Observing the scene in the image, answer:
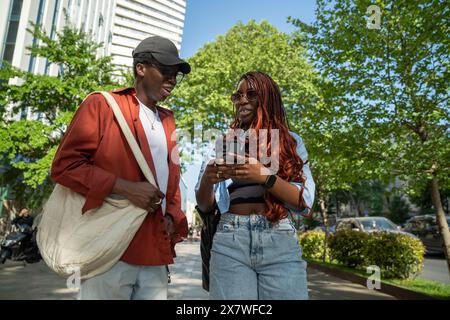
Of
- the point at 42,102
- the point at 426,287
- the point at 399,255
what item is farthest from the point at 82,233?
the point at 42,102

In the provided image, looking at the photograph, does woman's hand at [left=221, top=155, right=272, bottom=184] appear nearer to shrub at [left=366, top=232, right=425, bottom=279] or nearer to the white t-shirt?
the white t-shirt

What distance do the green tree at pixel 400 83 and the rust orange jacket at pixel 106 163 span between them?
556cm

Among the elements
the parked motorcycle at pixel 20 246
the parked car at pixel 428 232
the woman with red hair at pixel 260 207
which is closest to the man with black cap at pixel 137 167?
the woman with red hair at pixel 260 207

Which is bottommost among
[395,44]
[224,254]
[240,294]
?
[240,294]

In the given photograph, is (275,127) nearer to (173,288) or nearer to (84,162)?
(84,162)

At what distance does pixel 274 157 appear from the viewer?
75.5 inches

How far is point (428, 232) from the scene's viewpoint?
1744 centimetres

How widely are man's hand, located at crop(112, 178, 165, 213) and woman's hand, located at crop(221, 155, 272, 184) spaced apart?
0.39 m

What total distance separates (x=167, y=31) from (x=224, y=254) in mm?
79968

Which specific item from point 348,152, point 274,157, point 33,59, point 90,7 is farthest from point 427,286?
point 90,7

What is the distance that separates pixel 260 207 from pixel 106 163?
0.87 metres

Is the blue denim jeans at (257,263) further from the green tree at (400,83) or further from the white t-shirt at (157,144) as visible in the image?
the green tree at (400,83)

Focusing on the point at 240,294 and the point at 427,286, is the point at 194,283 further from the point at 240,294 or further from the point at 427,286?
the point at 240,294

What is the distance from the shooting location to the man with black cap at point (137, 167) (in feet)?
5.35
